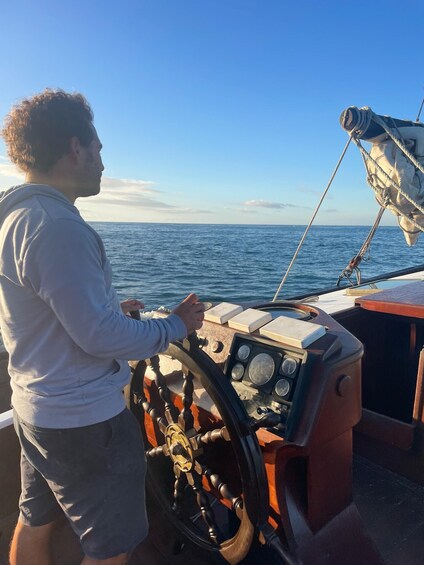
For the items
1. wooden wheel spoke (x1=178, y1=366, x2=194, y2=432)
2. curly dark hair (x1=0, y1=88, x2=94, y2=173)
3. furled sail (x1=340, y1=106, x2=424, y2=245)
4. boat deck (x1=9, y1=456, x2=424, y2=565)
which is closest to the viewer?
curly dark hair (x1=0, y1=88, x2=94, y2=173)

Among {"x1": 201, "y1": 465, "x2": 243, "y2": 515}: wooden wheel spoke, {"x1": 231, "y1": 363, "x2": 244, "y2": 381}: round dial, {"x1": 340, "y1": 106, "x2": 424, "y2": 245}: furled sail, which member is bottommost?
{"x1": 201, "y1": 465, "x2": 243, "y2": 515}: wooden wheel spoke

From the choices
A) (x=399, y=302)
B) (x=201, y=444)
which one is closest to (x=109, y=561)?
(x=201, y=444)

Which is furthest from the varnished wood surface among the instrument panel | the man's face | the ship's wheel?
the man's face

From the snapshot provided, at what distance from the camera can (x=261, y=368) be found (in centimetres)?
133

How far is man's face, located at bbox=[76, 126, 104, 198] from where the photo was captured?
1113 millimetres

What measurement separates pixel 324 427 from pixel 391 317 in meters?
1.36

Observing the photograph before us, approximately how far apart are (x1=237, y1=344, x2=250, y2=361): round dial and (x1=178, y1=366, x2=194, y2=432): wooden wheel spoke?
0.25 meters

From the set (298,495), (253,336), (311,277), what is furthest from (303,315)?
(311,277)

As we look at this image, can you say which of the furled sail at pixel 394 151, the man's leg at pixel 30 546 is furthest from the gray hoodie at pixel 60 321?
the furled sail at pixel 394 151

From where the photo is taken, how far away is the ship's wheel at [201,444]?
1.06 m

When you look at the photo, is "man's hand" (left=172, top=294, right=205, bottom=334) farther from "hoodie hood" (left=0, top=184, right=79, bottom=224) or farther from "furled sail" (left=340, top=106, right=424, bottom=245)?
"furled sail" (left=340, top=106, right=424, bottom=245)

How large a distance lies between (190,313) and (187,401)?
26 cm

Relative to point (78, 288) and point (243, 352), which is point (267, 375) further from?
point (78, 288)

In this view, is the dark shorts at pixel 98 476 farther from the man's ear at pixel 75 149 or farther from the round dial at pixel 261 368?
the man's ear at pixel 75 149
